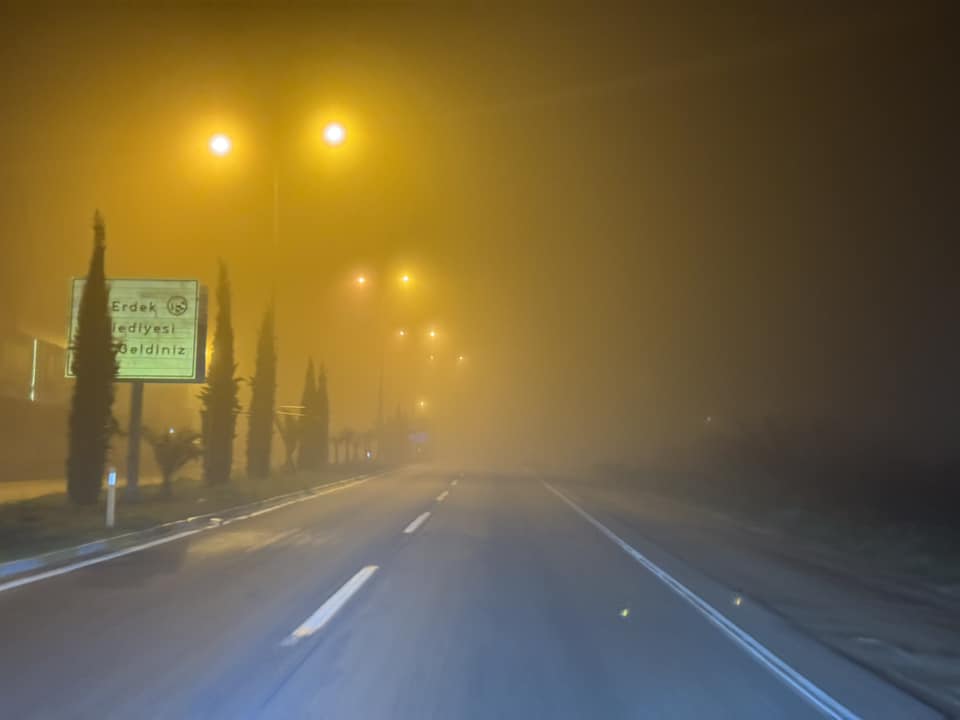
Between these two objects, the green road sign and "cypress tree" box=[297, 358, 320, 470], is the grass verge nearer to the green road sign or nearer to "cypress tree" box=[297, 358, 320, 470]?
the green road sign

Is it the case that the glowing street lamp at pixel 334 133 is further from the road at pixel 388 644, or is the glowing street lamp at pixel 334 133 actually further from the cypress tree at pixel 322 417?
the cypress tree at pixel 322 417

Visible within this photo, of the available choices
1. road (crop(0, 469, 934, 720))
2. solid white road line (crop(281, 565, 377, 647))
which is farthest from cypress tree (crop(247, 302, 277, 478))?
solid white road line (crop(281, 565, 377, 647))

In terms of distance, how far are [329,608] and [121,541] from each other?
744cm

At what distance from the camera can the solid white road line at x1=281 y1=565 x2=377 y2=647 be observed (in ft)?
26.3

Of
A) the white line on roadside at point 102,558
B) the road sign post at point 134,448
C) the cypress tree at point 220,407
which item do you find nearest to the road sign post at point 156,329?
the road sign post at point 134,448

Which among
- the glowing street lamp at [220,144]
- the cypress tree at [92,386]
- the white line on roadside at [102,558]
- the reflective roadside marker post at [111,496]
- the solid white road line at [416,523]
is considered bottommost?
the solid white road line at [416,523]

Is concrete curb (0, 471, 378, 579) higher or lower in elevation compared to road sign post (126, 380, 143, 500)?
lower

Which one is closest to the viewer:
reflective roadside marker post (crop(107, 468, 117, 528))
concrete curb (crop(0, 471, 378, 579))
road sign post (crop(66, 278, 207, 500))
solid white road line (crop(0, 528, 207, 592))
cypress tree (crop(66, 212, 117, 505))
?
solid white road line (crop(0, 528, 207, 592))

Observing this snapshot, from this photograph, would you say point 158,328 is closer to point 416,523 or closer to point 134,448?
point 134,448

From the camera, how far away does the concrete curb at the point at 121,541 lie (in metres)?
11.7

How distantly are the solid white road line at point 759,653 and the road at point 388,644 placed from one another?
0.30 ft

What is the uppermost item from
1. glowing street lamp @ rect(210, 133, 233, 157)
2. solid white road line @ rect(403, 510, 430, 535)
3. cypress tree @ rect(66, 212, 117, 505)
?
glowing street lamp @ rect(210, 133, 233, 157)

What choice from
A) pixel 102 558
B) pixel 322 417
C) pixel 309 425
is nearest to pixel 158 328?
pixel 102 558

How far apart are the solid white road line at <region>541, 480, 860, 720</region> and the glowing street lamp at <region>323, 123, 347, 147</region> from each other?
37.2ft
